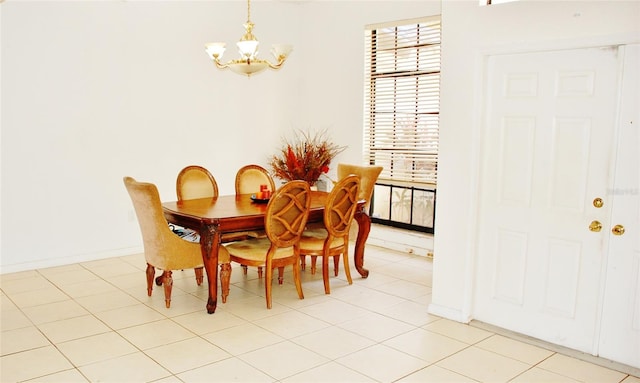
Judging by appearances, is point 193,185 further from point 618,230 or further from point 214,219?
point 618,230

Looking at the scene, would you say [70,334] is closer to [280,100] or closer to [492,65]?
[492,65]

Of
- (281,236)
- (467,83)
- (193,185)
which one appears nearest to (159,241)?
(281,236)

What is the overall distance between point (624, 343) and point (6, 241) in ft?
16.6

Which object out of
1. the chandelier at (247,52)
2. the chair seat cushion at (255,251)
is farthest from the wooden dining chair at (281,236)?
the chandelier at (247,52)

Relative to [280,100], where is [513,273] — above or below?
below

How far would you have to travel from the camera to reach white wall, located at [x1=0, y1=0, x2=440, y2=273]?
493 centimetres

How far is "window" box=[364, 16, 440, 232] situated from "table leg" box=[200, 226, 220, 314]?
2678mm

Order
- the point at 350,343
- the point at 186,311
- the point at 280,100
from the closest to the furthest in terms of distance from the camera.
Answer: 1. the point at 350,343
2. the point at 186,311
3. the point at 280,100

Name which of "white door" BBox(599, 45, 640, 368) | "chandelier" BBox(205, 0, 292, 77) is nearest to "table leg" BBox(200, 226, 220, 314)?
"chandelier" BBox(205, 0, 292, 77)

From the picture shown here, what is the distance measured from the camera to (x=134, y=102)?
5590 mm

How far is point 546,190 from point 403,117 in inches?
109

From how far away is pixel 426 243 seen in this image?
5738mm

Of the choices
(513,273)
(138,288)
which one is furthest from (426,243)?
(138,288)

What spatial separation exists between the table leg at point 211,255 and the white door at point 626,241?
260cm
